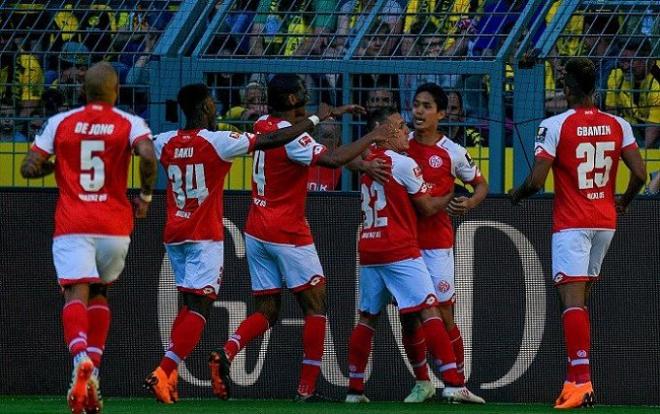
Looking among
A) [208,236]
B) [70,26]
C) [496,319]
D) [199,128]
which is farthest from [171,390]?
[70,26]

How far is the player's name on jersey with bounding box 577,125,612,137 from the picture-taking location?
1043 cm

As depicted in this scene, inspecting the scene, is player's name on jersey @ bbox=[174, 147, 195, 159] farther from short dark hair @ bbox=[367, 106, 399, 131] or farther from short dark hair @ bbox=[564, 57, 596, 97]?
short dark hair @ bbox=[564, 57, 596, 97]

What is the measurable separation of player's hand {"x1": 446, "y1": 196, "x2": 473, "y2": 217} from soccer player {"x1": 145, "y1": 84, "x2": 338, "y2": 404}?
3.88 feet

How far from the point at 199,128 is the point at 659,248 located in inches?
135

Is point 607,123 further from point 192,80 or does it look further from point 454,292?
point 192,80

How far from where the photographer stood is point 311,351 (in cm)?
1109

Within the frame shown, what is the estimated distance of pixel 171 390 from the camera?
10344mm

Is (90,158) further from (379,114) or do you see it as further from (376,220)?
(379,114)

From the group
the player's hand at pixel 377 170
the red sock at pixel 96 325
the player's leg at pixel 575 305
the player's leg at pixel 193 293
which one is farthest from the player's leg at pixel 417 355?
the red sock at pixel 96 325

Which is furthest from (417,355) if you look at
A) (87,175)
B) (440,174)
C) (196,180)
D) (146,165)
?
(87,175)

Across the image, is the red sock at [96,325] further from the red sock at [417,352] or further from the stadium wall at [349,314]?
the red sock at [417,352]

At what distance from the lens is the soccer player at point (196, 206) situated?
10.5 m

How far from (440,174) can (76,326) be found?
331cm

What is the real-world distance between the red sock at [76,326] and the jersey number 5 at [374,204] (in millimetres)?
2539
